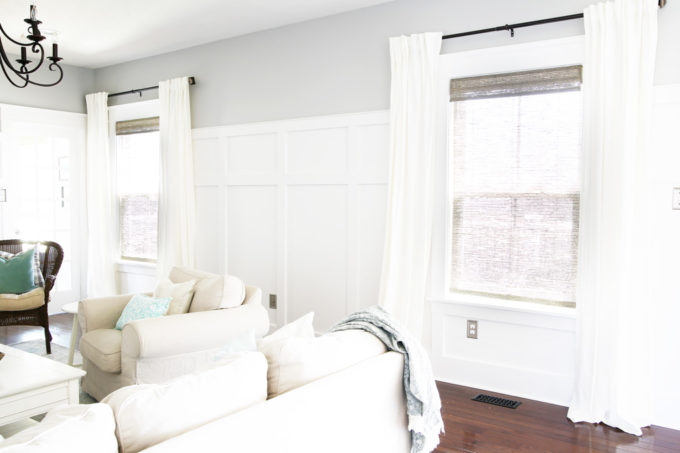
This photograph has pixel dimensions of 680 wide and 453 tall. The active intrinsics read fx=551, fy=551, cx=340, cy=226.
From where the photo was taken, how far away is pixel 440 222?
397cm

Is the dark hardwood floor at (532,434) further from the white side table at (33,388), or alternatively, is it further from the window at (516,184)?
the white side table at (33,388)

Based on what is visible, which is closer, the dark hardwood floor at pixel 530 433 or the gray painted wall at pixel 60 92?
the dark hardwood floor at pixel 530 433

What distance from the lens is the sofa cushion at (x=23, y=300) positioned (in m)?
4.57

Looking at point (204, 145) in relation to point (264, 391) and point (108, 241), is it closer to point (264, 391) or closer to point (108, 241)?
point (108, 241)

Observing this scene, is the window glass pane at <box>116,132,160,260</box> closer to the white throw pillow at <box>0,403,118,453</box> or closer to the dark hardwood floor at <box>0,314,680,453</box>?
the dark hardwood floor at <box>0,314,680,453</box>

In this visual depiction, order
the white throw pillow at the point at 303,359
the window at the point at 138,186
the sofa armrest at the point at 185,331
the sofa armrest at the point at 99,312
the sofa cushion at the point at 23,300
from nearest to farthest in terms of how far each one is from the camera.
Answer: the white throw pillow at the point at 303,359 → the sofa armrest at the point at 185,331 → the sofa armrest at the point at 99,312 → the sofa cushion at the point at 23,300 → the window at the point at 138,186

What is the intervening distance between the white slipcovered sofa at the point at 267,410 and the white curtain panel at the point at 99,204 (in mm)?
4819

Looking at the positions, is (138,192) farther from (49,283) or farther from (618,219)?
(618,219)

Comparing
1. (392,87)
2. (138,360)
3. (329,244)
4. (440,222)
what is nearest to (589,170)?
(440,222)

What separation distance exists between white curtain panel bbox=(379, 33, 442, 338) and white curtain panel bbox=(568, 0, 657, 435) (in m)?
1.05

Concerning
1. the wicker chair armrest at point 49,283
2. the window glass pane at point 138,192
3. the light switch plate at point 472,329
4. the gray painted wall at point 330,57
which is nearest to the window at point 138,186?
the window glass pane at point 138,192

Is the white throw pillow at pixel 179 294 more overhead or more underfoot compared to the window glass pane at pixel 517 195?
more underfoot

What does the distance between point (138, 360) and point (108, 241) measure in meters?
3.53

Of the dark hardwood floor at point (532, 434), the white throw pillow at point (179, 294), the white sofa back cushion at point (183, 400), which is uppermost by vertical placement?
the white sofa back cushion at point (183, 400)
